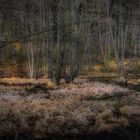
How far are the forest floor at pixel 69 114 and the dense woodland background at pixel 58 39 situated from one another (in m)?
3.12

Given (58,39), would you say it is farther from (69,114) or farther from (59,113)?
(69,114)

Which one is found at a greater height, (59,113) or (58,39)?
(58,39)

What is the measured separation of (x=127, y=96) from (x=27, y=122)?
30.8 ft

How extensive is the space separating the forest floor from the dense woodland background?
3.12m

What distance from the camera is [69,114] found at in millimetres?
17516

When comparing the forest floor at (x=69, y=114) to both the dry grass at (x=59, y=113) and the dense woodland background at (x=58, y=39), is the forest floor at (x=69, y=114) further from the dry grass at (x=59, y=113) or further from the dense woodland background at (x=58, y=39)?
the dense woodland background at (x=58, y=39)

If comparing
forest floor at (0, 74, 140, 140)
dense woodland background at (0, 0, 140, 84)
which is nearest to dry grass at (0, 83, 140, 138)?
forest floor at (0, 74, 140, 140)

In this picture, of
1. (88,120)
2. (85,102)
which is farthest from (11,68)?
(88,120)

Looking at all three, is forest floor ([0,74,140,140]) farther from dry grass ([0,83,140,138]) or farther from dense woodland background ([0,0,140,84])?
dense woodland background ([0,0,140,84])

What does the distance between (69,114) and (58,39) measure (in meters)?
11.7

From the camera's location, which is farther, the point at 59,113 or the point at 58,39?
the point at 58,39

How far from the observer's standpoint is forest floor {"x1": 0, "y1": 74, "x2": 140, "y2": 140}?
14.4 meters

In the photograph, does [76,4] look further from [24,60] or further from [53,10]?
[24,60]

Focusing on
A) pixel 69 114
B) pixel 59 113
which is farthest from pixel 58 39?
pixel 69 114
